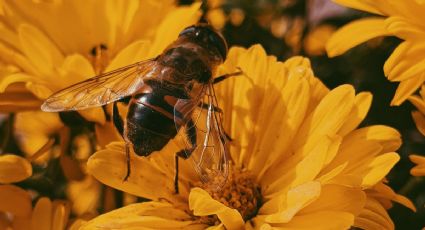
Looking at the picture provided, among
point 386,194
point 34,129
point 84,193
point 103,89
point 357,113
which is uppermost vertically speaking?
point 103,89

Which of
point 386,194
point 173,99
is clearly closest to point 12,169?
point 173,99

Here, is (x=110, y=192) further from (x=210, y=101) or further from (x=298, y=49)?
(x=298, y=49)

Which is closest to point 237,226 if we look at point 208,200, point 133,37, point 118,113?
point 208,200

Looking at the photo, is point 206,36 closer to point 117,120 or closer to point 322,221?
point 117,120

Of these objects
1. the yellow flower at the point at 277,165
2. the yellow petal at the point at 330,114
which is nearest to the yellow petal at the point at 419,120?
the yellow flower at the point at 277,165

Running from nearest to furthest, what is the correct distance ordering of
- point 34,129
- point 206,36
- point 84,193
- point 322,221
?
point 322,221, point 206,36, point 84,193, point 34,129
